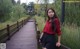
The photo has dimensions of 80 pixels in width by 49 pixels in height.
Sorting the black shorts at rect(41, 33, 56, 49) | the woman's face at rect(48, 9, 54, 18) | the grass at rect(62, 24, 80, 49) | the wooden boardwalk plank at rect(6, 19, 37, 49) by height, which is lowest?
the wooden boardwalk plank at rect(6, 19, 37, 49)

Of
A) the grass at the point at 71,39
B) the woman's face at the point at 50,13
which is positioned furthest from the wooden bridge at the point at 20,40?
the woman's face at the point at 50,13

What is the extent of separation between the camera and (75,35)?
24.1ft

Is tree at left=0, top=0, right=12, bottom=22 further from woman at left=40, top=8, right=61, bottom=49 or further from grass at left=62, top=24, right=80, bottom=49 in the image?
woman at left=40, top=8, right=61, bottom=49

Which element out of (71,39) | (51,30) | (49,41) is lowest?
(71,39)

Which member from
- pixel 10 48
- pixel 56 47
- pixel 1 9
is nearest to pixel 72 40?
pixel 56 47

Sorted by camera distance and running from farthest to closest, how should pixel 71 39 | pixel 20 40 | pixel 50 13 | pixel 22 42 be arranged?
pixel 20 40 < pixel 22 42 < pixel 71 39 < pixel 50 13

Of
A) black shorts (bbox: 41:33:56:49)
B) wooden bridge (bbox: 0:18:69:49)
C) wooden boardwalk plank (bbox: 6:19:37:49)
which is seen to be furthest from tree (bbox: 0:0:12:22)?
black shorts (bbox: 41:33:56:49)

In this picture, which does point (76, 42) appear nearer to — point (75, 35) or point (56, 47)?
point (75, 35)

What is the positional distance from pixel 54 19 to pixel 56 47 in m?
0.69

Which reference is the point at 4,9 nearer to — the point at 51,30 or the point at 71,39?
the point at 71,39

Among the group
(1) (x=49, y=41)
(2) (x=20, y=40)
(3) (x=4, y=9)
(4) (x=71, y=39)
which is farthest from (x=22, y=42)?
(3) (x=4, y=9)

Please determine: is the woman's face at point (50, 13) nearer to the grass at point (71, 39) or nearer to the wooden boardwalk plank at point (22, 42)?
the grass at point (71, 39)

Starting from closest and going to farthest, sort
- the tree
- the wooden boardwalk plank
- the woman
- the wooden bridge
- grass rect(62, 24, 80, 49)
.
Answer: the woman < grass rect(62, 24, 80, 49) < the wooden bridge < the wooden boardwalk plank < the tree

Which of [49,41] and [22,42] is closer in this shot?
[49,41]
